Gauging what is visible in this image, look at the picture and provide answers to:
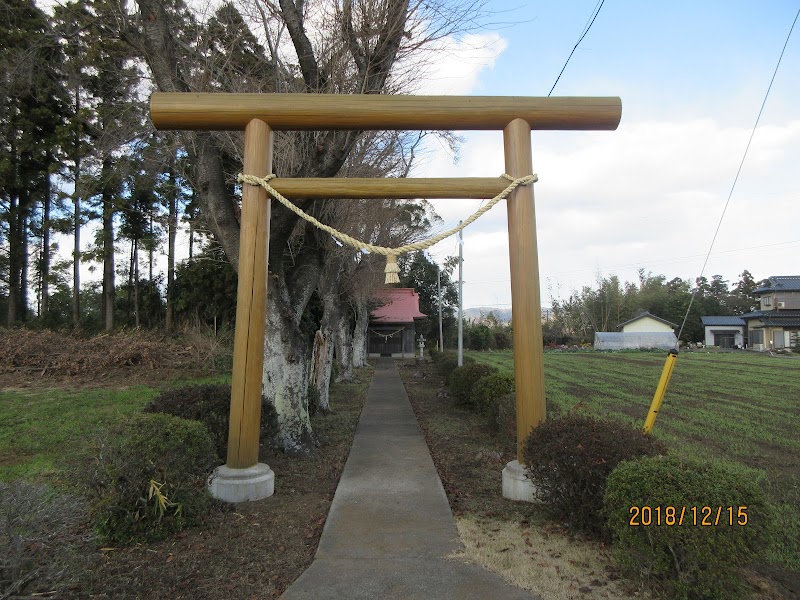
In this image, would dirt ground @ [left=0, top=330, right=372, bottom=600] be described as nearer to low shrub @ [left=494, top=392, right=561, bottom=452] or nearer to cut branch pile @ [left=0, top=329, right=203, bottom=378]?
low shrub @ [left=494, top=392, right=561, bottom=452]

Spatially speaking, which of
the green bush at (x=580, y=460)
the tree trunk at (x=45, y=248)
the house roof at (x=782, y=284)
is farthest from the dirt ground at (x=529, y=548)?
the house roof at (x=782, y=284)

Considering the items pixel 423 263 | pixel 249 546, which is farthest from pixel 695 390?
pixel 423 263

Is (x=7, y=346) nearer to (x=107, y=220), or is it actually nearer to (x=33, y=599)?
(x=107, y=220)

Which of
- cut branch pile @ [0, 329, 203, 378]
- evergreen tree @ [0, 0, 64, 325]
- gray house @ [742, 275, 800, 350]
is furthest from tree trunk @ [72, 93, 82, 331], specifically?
gray house @ [742, 275, 800, 350]

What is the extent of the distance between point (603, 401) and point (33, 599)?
1324cm

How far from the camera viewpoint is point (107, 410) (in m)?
10.1

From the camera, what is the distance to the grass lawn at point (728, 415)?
533 cm

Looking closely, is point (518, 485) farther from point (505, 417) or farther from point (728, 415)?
point (728, 415)

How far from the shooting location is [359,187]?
15.9 ft

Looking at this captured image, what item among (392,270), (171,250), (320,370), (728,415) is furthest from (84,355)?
(728,415)

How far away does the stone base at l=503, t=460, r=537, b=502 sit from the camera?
15.7 feet

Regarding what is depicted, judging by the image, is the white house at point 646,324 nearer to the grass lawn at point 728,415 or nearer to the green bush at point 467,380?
the grass lawn at point 728,415

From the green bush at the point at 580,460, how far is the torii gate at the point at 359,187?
47 centimetres
